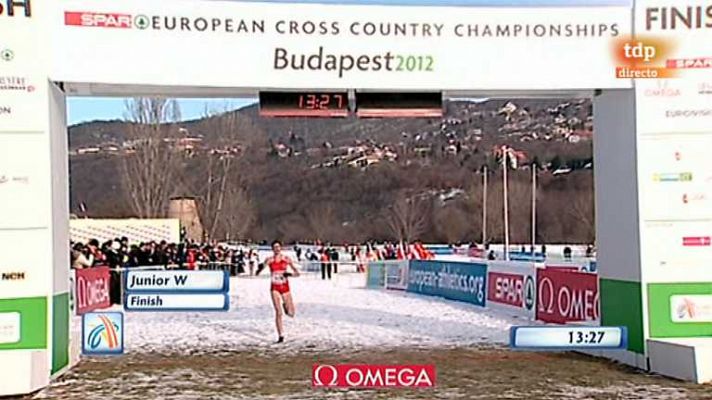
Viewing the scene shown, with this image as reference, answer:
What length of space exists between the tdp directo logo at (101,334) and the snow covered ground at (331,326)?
2.47m

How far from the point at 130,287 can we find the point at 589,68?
6.93m

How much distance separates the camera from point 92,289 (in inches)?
824

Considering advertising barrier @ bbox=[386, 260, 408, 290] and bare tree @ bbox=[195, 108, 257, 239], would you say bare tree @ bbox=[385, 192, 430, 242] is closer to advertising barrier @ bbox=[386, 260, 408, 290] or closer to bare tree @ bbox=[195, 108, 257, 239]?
bare tree @ bbox=[195, 108, 257, 239]

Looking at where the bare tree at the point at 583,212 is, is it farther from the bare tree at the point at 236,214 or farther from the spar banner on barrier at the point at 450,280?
the spar banner on barrier at the point at 450,280

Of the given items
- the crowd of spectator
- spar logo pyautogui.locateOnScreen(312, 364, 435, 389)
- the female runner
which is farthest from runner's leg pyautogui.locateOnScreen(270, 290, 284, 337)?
the crowd of spectator

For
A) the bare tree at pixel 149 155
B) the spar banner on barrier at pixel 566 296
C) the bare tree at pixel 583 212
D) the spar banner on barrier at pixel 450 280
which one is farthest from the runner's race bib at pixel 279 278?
the bare tree at pixel 583 212

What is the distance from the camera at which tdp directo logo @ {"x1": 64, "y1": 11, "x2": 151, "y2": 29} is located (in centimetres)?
1193

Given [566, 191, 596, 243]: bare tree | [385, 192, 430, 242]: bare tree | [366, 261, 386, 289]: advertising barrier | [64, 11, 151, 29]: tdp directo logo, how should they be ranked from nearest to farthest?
[64, 11, 151, 29]: tdp directo logo, [366, 261, 386, 289]: advertising barrier, [566, 191, 596, 243]: bare tree, [385, 192, 430, 242]: bare tree

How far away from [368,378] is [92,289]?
11363 millimetres

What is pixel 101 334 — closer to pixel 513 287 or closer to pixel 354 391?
pixel 354 391

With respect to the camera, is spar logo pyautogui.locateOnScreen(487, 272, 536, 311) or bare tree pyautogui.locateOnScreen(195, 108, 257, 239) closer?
spar logo pyautogui.locateOnScreen(487, 272, 536, 311)

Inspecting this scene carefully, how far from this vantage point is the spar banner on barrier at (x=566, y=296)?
1527cm

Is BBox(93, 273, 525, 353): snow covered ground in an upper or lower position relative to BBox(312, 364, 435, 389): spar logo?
lower

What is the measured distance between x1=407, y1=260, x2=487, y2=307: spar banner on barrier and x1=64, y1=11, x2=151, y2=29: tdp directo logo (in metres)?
12.7
